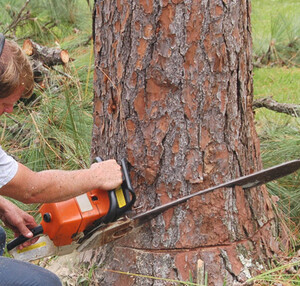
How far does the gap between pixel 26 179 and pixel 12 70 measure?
1.13 feet

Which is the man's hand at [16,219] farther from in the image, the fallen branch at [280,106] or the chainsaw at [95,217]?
the fallen branch at [280,106]

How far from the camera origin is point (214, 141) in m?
1.62

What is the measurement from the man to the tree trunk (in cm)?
19

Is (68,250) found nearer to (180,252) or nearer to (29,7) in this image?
(180,252)

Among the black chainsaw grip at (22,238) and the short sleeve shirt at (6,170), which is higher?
the short sleeve shirt at (6,170)

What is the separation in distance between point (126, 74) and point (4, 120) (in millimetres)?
1686

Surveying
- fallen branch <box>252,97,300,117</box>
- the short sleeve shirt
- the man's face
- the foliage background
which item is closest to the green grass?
the foliage background

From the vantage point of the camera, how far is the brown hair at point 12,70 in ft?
4.54

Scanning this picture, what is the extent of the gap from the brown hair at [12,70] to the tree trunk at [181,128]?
1.07 ft

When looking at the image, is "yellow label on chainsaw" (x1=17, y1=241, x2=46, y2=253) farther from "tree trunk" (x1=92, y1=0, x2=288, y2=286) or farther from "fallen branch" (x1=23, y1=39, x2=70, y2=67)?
"fallen branch" (x1=23, y1=39, x2=70, y2=67)

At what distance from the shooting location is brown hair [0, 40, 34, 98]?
4.54 ft

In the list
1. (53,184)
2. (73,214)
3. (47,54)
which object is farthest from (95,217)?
(47,54)

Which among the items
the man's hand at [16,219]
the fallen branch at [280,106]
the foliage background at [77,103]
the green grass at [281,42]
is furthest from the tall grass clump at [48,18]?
the man's hand at [16,219]

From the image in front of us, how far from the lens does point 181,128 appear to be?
159 centimetres
